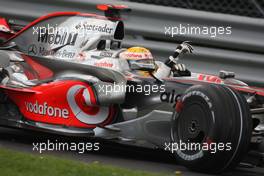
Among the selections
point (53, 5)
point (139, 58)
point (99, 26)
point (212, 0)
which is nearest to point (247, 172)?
point (139, 58)

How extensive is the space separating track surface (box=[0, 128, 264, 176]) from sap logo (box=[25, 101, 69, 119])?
0.37m

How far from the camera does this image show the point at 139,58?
9.07 m

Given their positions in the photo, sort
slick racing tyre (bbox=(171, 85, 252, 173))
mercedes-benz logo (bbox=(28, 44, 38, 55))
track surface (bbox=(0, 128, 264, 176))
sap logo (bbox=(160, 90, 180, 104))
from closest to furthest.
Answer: slick racing tyre (bbox=(171, 85, 252, 173)), track surface (bbox=(0, 128, 264, 176)), sap logo (bbox=(160, 90, 180, 104)), mercedes-benz logo (bbox=(28, 44, 38, 55))

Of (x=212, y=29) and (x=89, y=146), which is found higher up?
(x=212, y=29)

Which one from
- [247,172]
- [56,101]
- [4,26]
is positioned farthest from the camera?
[4,26]

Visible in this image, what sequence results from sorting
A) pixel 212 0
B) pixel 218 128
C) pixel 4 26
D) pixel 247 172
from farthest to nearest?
pixel 212 0 < pixel 4 26 < pixel 247 172 < pixel 218 128

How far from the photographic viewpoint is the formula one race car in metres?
7.56

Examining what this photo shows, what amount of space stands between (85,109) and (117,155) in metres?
0.58

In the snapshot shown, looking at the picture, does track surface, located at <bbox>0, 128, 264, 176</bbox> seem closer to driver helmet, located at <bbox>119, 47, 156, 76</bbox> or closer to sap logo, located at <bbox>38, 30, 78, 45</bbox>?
driver helmet, located at <bbox>119, 47, 156, 76</bbox>

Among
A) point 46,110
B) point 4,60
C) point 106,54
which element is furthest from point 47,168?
point 4,60

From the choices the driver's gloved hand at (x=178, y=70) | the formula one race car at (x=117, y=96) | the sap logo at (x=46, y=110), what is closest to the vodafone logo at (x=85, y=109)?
the formula one race car at (x=117, y=96)

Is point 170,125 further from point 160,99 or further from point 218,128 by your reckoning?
point 218,128

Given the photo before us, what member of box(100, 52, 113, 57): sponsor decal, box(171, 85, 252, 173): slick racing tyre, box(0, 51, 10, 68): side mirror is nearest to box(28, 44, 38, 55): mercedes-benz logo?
box(0, 51, 10, 68): side mirror

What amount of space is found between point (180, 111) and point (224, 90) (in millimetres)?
495
